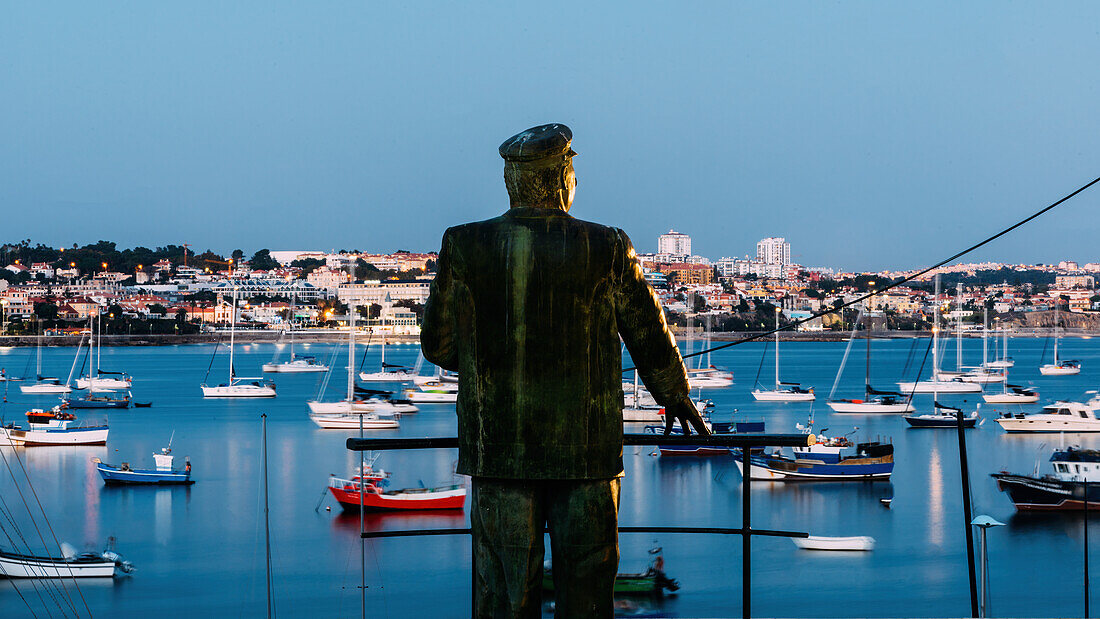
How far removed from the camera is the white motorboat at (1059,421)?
48.2 m

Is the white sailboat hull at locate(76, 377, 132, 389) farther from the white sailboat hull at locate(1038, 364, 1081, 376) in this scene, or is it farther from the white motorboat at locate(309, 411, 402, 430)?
the white sailboat hull at locate(1038, 364, 1081, 376)

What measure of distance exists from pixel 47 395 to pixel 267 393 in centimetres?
1207

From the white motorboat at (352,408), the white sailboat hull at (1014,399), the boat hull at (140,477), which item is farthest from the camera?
the white sailboat hull at (1014,399)

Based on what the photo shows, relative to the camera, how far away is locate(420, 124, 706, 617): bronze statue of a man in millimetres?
2189

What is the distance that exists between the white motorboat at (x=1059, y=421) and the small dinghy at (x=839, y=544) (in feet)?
72.5

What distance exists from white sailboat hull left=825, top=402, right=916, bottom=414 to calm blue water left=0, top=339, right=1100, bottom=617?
3.70 m

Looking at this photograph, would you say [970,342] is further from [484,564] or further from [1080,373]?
[484,564]

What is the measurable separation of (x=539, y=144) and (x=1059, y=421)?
2025 inches

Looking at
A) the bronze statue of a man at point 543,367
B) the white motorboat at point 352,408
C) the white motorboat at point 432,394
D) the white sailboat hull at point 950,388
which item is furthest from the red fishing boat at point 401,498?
the white sailboat hull at point 950,388

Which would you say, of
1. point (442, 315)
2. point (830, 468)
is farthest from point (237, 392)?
point (442, 315)

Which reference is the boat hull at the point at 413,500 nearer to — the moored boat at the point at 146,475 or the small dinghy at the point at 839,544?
the moored boat at the point at 146,475

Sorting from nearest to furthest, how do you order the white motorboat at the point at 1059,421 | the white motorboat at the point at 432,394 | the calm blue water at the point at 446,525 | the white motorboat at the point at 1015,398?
1. the calm blue water at the point at 446,525
2. the white motorboat at the point at 1059,421
3. the white motorboat at the point at 1015,398
4. the white motorboat at the point at 432,394

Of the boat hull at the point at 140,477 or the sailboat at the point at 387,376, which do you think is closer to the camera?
the boat hull at the point at 140,477

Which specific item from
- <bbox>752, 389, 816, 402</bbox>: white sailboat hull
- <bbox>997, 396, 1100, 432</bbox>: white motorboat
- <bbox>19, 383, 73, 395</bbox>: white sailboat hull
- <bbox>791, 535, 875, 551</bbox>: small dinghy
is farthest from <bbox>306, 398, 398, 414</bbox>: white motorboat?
<bbox>997, 396, 1100, 432</bbox>: white motorboat
